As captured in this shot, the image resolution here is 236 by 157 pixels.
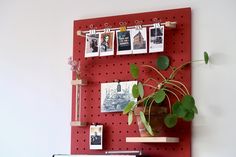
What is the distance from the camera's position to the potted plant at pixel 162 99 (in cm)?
263

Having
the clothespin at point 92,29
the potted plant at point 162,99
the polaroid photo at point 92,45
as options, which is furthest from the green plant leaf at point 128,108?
the clothespin at point 92,29

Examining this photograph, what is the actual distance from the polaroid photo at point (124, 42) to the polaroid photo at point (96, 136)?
473mm

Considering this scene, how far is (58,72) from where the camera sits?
3.23 meters

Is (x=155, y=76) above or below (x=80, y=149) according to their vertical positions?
above

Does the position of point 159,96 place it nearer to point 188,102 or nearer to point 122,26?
point 188,102

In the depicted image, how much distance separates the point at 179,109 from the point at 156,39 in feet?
1.49

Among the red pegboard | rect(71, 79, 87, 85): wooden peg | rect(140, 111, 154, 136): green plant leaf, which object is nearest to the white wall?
the red pegboard

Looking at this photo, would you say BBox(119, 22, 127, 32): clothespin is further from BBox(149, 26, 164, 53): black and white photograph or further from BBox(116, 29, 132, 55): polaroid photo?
BBox(149, 26, 164, 53): black and white photograph

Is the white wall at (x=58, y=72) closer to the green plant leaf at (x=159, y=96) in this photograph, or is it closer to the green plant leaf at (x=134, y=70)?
the green plant leaf at (x=159, y=96)

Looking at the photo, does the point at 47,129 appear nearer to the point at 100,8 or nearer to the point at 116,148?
the point at 116,148

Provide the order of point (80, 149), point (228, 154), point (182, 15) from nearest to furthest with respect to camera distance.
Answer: point (228, 154) → point (182, 15) → point (80, 149)

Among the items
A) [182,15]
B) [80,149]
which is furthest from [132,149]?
[182,15]

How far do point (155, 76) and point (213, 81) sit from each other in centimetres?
35

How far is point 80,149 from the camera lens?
3035 mm
